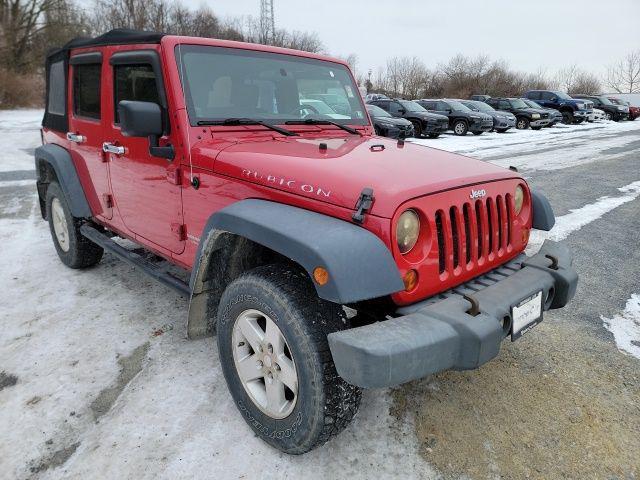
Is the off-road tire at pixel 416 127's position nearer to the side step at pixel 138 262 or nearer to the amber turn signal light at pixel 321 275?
the side step at pixel 138 262

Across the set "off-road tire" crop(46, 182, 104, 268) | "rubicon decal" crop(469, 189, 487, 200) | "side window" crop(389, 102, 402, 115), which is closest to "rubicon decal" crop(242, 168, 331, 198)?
"rubicon decal" crop(469, 189, 487, 200)

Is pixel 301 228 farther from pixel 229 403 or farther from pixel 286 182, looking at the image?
pixel 229 403

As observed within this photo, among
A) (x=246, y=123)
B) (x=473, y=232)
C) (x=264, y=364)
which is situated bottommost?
(x=264, y=364)

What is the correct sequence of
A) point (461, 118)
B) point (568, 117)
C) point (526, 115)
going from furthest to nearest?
point (568, 117) → point (526, 115) → point (461, 118)

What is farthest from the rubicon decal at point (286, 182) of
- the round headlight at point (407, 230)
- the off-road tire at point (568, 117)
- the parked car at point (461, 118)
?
the off-road tire at point (568, 117)

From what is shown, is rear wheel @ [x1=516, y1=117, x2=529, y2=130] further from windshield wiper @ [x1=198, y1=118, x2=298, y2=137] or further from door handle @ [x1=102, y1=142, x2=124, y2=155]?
door handle @ [x1=102, y1=142, x2=124, y2=155]

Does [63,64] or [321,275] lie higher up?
[63,64]

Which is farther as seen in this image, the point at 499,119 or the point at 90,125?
the point at 499,119

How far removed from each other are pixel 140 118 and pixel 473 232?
179 cm

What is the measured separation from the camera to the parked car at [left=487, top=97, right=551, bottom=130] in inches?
885

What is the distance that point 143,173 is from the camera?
3035 mm

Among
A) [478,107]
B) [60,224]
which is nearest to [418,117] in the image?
[478,107]

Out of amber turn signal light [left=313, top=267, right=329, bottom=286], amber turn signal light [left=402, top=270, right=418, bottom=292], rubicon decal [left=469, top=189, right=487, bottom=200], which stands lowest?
amber turn signal light [left=402, top=270, right=418, bottom=292]

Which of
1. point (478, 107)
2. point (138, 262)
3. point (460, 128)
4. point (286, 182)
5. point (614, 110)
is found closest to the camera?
point (286, 182)
